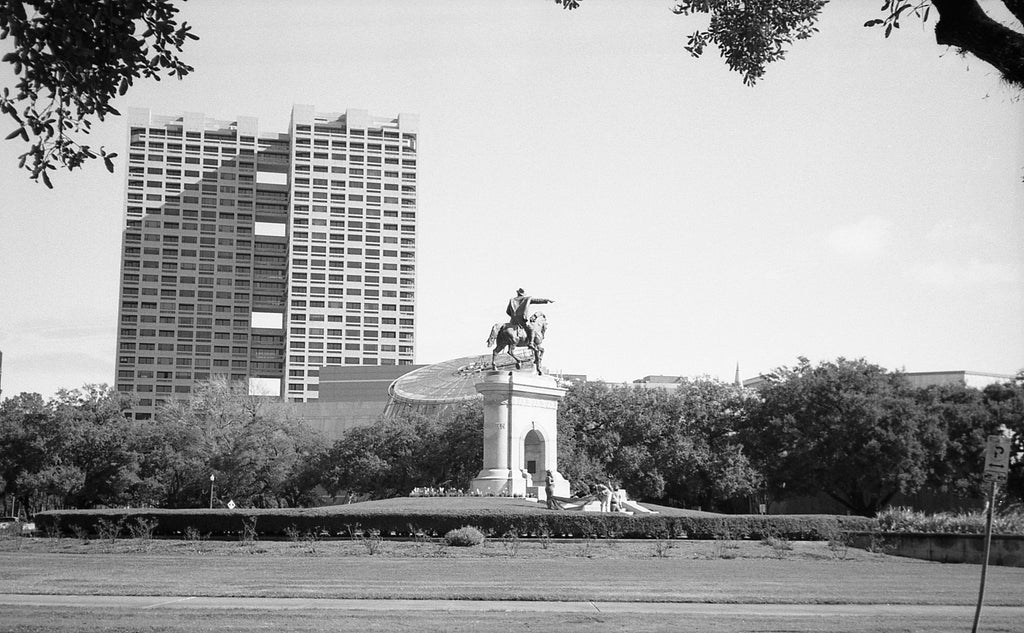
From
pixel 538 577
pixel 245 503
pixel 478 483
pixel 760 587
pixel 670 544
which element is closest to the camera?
pixel 760 587

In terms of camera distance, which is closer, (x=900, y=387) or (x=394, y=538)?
(x=394, y=538)

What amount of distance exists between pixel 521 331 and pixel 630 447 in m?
20.3

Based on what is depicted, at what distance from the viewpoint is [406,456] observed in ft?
250

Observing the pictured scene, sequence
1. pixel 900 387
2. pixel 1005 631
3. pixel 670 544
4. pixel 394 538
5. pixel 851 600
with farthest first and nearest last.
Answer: pixel 900 387
pixel 394 538
pixel 670 544
pixel 851 600
pixel 1005 631

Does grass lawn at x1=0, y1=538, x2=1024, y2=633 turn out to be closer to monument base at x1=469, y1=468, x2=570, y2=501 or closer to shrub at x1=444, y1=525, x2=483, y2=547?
shrub at x1=444, y1=525, x2=483, y2=547

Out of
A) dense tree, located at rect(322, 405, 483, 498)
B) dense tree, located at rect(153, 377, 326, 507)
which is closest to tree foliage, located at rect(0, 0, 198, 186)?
dense tree, located at rect(322, 405, 483, 498)

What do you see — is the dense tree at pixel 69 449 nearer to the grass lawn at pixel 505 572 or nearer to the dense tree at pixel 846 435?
the grass lawn at pixel 505 572

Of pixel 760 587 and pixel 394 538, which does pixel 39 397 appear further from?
pixel 760 587

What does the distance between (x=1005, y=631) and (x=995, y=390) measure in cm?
6207

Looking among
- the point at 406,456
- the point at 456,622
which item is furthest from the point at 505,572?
the point at 406,456

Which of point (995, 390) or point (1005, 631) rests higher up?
point (995, 390)

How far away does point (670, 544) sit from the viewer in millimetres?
34688

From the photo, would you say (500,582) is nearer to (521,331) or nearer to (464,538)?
(464,538)

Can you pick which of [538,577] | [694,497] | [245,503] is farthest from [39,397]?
[538,577]
